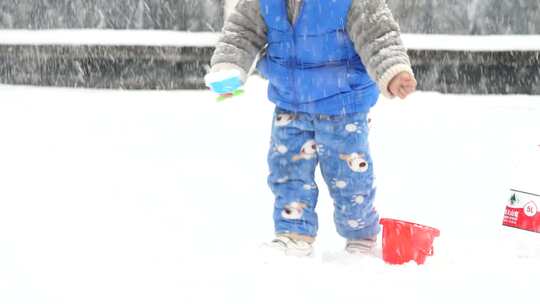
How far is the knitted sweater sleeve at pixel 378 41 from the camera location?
2.68 m

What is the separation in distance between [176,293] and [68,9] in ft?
15.9

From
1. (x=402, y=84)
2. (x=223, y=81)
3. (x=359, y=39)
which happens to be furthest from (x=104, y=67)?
(x=402, y=84)

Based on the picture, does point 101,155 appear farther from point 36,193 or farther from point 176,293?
point 176,293

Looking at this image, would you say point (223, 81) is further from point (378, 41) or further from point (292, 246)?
point (292, 246)

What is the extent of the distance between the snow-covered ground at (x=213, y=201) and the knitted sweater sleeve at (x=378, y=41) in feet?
2.34

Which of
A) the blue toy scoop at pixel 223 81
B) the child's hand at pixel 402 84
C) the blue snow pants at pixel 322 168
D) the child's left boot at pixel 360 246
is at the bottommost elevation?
the child's left boot at pixel 360 246

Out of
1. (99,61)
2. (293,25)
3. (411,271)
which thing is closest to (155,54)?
(99,61)

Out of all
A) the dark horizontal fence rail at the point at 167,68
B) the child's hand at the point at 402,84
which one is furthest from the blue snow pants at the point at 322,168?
the dark horizontal fence rail at the point at 167,68

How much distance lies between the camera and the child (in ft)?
9.18

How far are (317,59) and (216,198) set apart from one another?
1234mm

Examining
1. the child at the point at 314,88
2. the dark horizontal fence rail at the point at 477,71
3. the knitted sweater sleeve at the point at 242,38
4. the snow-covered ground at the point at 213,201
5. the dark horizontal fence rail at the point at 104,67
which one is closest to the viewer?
the snow-covered ground at the point at 213,201

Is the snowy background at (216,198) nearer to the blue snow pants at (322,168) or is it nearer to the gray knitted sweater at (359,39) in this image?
the blue snow pants at (322,168)

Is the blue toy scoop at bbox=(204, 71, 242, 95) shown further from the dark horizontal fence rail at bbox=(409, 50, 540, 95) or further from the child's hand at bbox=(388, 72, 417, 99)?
the dark horizontal fence rail at bbox=(409, 50, 540, 95)

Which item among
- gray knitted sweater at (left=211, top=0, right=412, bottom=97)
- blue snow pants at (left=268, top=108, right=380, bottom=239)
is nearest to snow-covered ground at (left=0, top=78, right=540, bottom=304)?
blue snow pants at (left=268, top=108, right=380, bottom=239)
